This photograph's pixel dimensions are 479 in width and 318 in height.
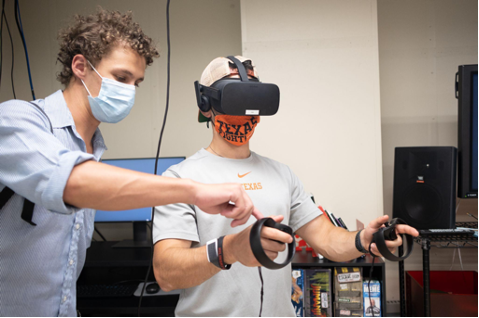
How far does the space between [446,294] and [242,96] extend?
5.83 ft

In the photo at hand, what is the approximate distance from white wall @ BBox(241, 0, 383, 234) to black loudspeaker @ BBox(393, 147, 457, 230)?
152 mm

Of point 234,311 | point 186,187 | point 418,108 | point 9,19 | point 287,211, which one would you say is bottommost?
point 234,311

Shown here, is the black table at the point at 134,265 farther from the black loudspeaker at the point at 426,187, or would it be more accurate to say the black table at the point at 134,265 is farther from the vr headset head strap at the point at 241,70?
the vr headset head strap at the point at 241,70

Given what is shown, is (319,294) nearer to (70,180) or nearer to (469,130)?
(469,130)

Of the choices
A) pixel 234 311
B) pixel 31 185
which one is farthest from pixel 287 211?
pixel 31 185

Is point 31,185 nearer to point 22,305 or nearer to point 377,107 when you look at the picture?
point 22,305

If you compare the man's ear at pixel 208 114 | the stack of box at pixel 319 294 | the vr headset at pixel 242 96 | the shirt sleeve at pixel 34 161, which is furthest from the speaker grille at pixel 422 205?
the shirt sleeve at pixel 34 161

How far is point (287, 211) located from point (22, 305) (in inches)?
33.3

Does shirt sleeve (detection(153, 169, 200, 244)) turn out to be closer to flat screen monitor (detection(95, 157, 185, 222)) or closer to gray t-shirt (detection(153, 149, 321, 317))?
gray t-shirt (detection(153, 149, 321, 317))

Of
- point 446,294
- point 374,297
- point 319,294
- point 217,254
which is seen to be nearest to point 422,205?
point 446,294

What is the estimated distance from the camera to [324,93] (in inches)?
90.0

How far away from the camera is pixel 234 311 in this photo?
3.50 ft

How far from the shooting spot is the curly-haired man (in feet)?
2.07

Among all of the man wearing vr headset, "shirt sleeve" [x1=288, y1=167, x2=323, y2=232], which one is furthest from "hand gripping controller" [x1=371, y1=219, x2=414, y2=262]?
"shirt sleeve" [x1=288, y1=167, x2=323, y2=232]
